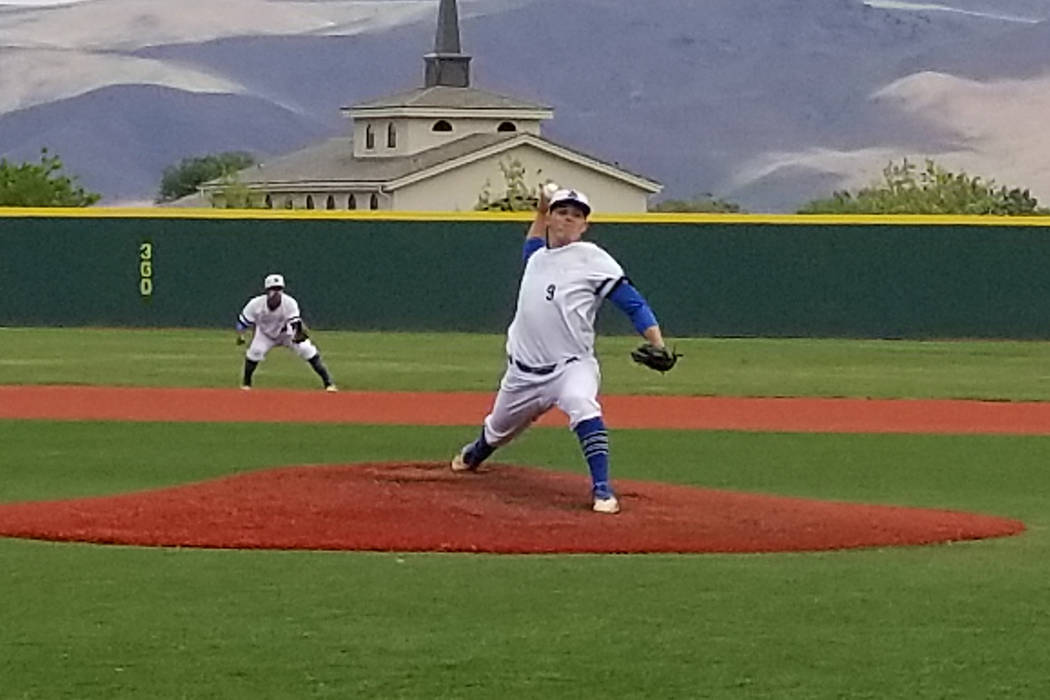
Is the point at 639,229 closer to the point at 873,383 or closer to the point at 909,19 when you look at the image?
the point at 873,383

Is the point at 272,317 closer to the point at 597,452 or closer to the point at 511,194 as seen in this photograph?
the point at 597,452

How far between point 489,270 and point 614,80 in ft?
253

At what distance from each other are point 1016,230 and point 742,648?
3084 centimetres

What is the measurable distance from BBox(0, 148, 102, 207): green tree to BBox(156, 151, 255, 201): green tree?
141ft

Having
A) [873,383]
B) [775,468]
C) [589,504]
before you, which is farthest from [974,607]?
[873,383]

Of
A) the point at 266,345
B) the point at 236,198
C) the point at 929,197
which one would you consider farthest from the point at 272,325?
the point at 929,197

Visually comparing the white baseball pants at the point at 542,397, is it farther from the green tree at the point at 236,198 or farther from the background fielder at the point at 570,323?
the green tree at the point at 236,198

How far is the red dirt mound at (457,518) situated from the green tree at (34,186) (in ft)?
145

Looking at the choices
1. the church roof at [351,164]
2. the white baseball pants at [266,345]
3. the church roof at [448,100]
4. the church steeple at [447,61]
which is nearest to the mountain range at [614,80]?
the church steeple at [447,61]

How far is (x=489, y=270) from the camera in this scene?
37688 mm

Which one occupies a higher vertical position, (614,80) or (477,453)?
(614,80)

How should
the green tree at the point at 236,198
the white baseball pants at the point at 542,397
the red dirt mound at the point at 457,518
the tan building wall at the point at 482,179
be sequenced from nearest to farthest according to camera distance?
the red dirt mound at the point at 457,518, the white baseball pants at the point at 542,397, the green tree at the point at 236,198, the tan building wall at the point at 482,179

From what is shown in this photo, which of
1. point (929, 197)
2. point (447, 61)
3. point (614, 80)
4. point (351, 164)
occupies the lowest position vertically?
point (929, 197)

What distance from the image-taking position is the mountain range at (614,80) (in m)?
99.1
